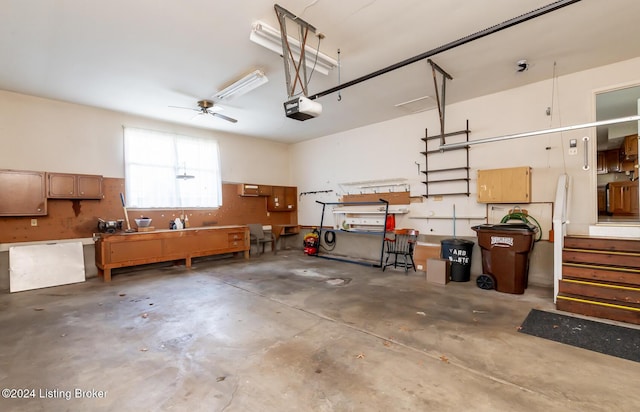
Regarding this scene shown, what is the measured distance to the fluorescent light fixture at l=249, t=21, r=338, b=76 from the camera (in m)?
3.03

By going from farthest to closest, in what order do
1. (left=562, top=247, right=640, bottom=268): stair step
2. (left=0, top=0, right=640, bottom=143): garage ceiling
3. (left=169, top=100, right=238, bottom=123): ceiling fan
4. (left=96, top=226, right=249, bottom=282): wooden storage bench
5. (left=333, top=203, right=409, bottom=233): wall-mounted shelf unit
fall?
(left=333, top=203, right=409, bottom=233): wall-mounted shelf unit, (left=169, top=100, right=238, bottom=123): ceiling fan, (left=96, top=226, right=249, bottom=282): wooden storage bench, (left=562, top=247, right=640, bottom=268): stair step, (left=0, top=0, right=640, bottom=143): garage ceiling

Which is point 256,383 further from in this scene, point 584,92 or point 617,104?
point 617,104

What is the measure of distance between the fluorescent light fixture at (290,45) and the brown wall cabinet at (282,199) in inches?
194

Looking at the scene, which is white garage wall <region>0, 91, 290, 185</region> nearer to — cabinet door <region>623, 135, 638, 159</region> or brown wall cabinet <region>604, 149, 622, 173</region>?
cabinet door <region>623, 135, 638, 159</region>

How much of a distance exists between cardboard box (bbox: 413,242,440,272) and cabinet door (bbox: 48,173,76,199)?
6557 mm

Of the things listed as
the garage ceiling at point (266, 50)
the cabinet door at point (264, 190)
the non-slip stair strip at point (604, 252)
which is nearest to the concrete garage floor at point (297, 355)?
the non-slip stair strip at point (604, 252)

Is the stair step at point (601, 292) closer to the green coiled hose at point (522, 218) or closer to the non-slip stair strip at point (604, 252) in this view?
the non-slip stair strip at point (604, 252)

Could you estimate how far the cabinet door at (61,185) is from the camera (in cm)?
491

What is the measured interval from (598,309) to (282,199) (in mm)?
6992

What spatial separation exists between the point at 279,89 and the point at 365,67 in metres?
1.53

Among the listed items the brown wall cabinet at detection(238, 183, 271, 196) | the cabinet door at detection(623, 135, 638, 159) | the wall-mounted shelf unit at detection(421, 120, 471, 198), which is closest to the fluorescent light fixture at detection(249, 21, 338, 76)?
the wall-mounted shelf unit at detection(421, 120, 471, 198)

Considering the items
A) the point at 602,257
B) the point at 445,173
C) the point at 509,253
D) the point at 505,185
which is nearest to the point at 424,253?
the point at 509,253

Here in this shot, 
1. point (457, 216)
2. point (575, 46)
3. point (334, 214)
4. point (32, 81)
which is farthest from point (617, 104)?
point (32, 81)

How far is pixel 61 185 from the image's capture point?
500 cm
